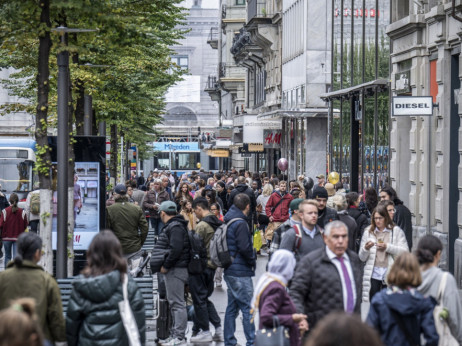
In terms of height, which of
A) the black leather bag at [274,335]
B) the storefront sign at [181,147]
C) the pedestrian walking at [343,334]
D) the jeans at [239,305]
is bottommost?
the jeans at [239,305]

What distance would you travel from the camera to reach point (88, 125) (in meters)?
24.4

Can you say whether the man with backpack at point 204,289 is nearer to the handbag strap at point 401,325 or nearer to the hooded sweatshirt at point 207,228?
the hooded sweatshirt at point 207,228

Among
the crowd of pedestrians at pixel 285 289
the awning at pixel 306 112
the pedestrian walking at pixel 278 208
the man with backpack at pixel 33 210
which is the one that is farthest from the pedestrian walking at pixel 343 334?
the awning at pixel 306 112

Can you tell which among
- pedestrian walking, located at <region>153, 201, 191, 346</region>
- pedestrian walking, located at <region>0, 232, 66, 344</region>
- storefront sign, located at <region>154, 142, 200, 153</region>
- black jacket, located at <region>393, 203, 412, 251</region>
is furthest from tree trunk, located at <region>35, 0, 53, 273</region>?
storefront sign, located at <region>154, 142, 200, 153</region>

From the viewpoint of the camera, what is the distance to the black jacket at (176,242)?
43.0ft

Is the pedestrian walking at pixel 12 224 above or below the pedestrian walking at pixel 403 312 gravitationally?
below

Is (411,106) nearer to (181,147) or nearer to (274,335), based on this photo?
(274,335)

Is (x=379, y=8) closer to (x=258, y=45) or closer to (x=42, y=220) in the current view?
(x=42, y=220)

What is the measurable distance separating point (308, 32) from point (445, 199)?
879 inches

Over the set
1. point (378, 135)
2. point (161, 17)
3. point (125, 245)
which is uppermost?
point (161, 17)

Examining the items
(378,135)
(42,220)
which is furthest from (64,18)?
(378,135)

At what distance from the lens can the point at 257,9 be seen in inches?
2160

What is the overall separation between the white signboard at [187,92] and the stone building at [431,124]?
392ft

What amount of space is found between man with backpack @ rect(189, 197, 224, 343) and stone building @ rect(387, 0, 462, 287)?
4.80m
